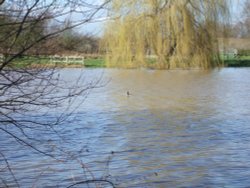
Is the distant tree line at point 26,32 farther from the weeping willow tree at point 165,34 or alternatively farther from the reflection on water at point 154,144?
the weeping willow tree at point 165,34

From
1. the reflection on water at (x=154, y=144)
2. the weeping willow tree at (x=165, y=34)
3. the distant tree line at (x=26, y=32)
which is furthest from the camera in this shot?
the weeping willow tree at (x=165, y=34)

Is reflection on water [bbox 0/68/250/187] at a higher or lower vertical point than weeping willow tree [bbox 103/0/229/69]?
lower

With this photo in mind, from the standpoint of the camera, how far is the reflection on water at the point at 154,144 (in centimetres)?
712

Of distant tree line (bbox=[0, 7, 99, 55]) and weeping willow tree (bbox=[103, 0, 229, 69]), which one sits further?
weeping willow tree (bbox=[103, 0, 229, 69])

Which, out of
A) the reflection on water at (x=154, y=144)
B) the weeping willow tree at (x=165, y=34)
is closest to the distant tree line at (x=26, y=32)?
the reflection on water at (x=154, y=144)

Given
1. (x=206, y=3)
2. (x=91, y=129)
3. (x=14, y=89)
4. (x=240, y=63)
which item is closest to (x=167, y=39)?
(x=206, y=3)

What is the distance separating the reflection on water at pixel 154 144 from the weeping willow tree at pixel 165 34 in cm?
1413

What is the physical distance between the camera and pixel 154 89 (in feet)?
68.8

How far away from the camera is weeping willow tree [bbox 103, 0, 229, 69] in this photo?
31828mm

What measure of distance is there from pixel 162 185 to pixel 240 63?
35.1m

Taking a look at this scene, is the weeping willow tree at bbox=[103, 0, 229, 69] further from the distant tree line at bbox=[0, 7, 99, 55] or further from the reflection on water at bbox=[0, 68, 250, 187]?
the distant tree line at bbox=[0, 7, 99, 55]

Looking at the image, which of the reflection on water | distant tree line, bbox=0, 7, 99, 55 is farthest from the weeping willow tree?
distant tree line, bbox=0, 7, 99, 55

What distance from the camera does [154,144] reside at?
30.8ft

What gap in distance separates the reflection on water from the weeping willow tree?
14.1 meters
